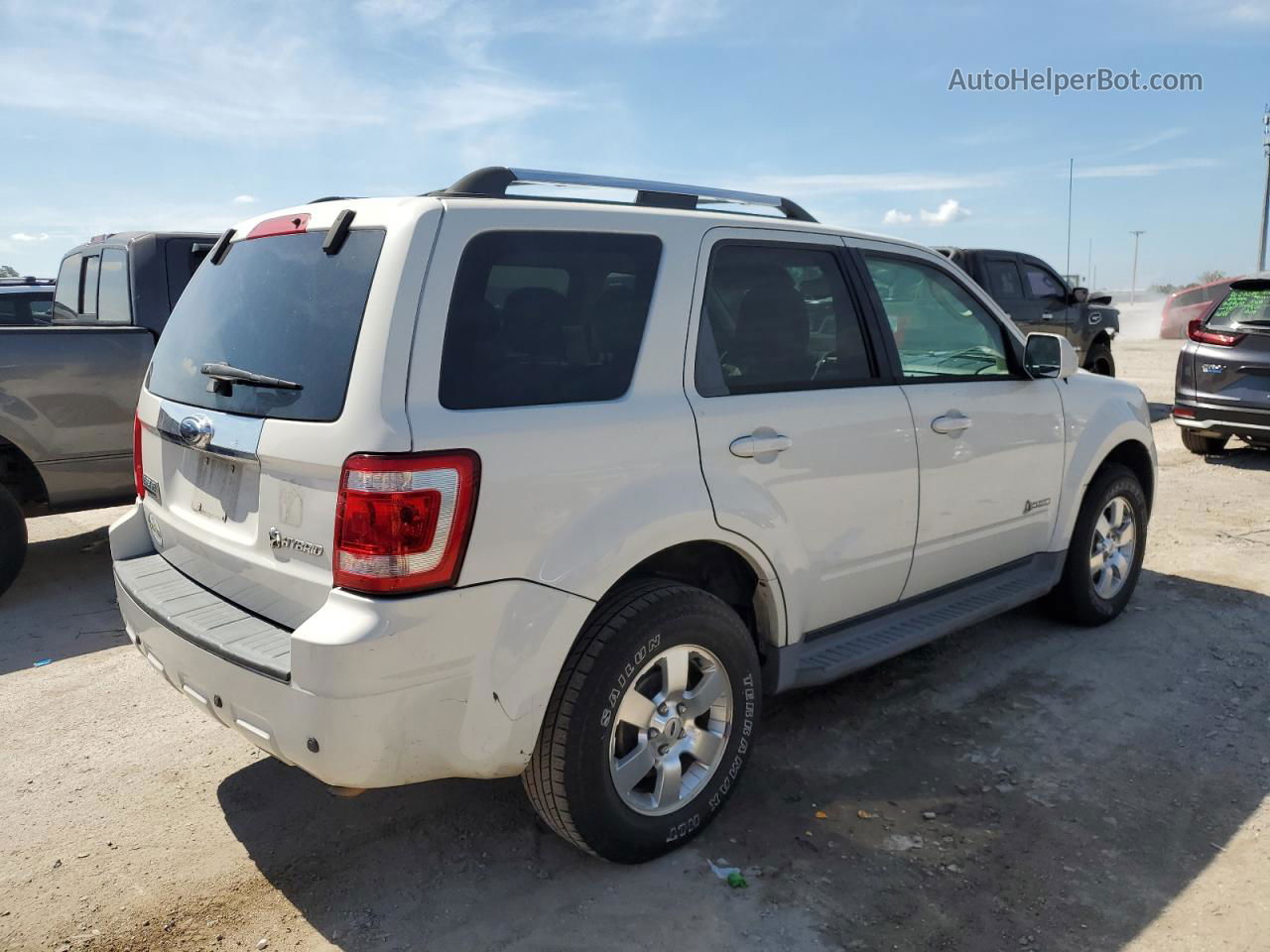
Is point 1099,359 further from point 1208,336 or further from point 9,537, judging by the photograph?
point 9,537

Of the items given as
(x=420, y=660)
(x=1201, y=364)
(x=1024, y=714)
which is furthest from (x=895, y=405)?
(x=1201, y=364)

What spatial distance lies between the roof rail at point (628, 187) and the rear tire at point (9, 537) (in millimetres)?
3924

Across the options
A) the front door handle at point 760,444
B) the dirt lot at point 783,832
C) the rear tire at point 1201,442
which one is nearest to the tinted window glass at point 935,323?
the front door handle at point 760,444

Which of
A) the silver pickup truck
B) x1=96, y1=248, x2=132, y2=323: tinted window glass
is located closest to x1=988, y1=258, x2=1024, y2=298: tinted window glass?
the silver pickup truck

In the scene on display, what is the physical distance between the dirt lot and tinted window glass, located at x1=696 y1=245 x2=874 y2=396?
1.39 m

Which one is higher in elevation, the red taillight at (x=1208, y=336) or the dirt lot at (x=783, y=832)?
the red taillight at (x=1208, y=336)

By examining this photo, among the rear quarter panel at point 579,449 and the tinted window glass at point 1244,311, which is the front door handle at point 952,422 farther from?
the tinted window glass at point 1244,311

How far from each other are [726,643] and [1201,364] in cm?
786

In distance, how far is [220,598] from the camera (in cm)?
292

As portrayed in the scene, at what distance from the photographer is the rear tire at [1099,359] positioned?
13391 mm

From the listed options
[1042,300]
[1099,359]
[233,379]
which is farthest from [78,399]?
[1099,359]

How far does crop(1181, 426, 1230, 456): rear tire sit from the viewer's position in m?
9.72

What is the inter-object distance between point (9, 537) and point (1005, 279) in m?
10.8

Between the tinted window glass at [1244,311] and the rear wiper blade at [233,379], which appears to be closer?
the rear wiper blade at [233,379]
